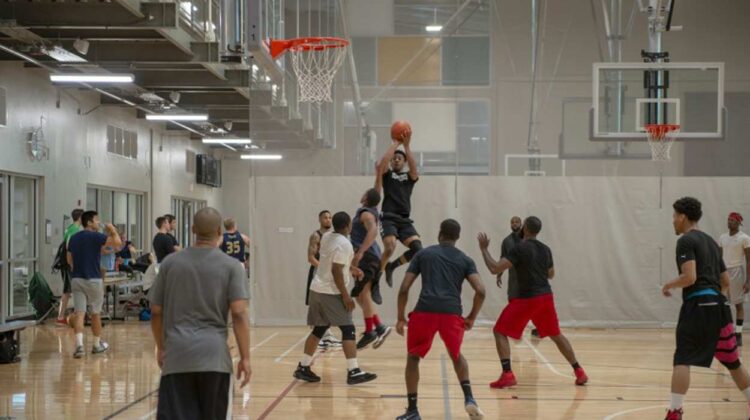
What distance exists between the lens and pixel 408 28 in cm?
1666

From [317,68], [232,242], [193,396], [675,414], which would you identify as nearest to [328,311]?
[675,414]

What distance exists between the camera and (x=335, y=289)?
31.2 feet

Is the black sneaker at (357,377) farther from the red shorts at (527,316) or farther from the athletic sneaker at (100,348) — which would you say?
the athletic sneaker at (100,348)

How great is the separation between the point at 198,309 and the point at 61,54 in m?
11.2

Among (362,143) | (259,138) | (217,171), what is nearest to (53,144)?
(259,138)

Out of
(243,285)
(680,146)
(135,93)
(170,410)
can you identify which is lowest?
(170,410)

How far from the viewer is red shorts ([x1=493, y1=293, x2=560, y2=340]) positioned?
9352mm

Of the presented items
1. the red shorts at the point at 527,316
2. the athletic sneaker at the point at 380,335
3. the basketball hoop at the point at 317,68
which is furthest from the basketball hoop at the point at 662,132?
the athletic sneaker at the point at 380,335

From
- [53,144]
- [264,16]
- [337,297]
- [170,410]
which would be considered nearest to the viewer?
[170,410]

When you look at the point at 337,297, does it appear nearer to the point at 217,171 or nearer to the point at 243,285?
the point at 243,285

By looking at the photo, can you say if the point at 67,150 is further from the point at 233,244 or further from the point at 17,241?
the point at 233,244

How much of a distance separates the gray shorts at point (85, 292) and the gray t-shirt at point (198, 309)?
766 cm

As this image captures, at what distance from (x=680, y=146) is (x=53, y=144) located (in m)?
12.1

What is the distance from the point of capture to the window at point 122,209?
22478mm
